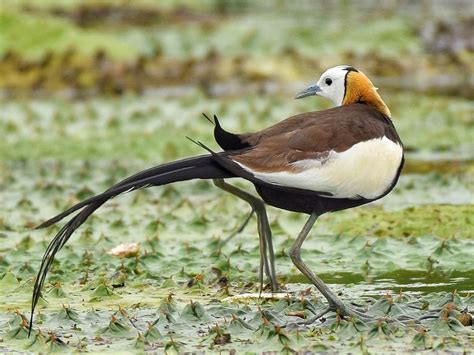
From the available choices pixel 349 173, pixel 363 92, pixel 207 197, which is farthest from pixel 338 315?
pixel 207 197

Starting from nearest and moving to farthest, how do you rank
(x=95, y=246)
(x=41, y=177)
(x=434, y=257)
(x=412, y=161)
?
(x=434, y=257), (x=95, y=246), (x=41, y=177), (x=412, y=161)

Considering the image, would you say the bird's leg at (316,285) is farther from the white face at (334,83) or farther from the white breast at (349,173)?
the white face at (334,83)

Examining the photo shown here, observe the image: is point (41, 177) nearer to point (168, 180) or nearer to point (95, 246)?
point (95, 246)

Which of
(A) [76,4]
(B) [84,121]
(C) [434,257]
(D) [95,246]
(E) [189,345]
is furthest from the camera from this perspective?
(A) [76,4]

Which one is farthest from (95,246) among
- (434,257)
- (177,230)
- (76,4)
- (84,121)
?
(76,4)

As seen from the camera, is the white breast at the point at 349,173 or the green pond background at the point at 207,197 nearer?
the white breast at the point at 349,173

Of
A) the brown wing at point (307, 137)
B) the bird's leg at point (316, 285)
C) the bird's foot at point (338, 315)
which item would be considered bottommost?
the bird's foot at point (338, 315)

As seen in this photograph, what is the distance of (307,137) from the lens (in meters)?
5.64

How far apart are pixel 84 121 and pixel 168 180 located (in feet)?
29.8

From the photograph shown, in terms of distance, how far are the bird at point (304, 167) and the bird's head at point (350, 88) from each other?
0.26m

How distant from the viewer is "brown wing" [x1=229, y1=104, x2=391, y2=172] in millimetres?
5539

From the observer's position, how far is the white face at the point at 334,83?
626 cm

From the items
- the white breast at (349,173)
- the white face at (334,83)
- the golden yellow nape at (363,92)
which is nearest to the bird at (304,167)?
the white breast at (349,173)

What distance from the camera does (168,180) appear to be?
217 inches
